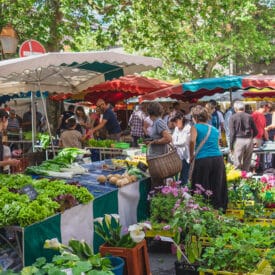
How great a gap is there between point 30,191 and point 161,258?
203 centimetres

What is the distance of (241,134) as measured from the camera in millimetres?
10016

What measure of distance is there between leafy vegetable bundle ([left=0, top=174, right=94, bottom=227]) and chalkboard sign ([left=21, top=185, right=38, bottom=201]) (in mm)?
16

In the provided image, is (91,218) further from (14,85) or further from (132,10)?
(132,10)

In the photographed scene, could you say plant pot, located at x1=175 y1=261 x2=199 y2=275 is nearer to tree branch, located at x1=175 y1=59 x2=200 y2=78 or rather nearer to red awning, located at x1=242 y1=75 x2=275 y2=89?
red awning, located at x1=242 y1=75 x2=275 y2=89

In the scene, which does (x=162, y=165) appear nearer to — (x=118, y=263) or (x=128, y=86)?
(x=118, y=263)

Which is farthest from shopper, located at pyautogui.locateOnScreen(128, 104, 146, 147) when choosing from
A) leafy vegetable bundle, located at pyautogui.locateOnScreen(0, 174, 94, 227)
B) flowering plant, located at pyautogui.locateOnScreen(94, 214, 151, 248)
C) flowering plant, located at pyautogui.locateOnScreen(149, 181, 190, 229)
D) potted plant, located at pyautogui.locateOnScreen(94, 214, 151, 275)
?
potted plant, located at pyautogui.locateOnScreen(94, 214, 151, 275)

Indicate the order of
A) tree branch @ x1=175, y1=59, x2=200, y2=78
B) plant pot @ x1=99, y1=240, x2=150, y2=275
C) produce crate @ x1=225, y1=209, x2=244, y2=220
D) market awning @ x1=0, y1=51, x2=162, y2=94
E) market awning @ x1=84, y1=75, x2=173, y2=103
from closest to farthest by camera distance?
plant pot @ x1=99, y1=240, x2=150, y2=275
produce crate @ x1=225, y1=209, x2=244, y2=220
market awning @ x1=0, y1=51, x2=162, y2=94
market awning @ x1=84, y1=75, x2=173, y2=103
tree branch @ x1=175, y1=59, x2=200, y2=78

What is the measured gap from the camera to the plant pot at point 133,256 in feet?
13.8

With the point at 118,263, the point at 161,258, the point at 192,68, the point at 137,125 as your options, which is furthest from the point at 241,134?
the point at 192,68

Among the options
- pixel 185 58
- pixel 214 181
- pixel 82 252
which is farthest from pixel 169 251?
pixel 185 58

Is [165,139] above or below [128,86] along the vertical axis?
below

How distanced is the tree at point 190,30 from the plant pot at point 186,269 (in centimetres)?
Result: 949

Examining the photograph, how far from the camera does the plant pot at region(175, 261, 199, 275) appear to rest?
405cm

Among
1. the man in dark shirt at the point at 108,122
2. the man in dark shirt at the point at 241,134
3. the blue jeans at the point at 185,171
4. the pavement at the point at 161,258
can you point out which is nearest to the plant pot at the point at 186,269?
the pavement at the point at 161,258
